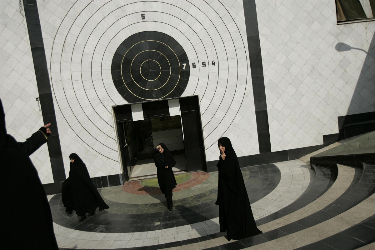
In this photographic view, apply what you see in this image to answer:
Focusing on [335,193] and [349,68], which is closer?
[335,193]

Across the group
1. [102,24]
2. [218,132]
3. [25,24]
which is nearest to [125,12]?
[102,24]

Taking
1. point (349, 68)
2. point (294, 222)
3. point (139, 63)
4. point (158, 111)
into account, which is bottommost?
point (294, 222)

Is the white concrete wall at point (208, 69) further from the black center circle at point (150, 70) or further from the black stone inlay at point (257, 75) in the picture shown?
the black center circle at point (150, 70)

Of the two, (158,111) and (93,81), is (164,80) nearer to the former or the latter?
(158,111)

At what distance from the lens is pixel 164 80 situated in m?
10.9

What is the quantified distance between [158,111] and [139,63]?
178 cm

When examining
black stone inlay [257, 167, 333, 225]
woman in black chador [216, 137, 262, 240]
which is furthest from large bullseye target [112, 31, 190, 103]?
woman in black chador [216, 137, 262, 240]

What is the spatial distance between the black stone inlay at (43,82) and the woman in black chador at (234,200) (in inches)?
297

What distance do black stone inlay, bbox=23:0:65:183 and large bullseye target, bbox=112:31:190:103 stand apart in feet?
7.52

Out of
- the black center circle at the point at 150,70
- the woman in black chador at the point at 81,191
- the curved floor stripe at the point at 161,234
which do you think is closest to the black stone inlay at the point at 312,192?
the curved floor stripe at the point at 161,234

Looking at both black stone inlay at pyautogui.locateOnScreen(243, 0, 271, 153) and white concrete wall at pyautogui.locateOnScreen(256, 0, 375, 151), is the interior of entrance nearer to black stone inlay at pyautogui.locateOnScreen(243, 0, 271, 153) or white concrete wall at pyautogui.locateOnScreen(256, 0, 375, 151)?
black stone inlay at pyautogui.locateOnScreen(243, 0, 271, 153)

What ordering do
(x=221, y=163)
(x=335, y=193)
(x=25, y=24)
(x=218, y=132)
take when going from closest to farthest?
(x=221, y=163)
(x=335, y=193)
(x=25, y=24)
(x=218, y=132)

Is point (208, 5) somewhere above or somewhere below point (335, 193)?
above

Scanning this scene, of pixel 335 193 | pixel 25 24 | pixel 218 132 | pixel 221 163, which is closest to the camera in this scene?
pixel 221 163
